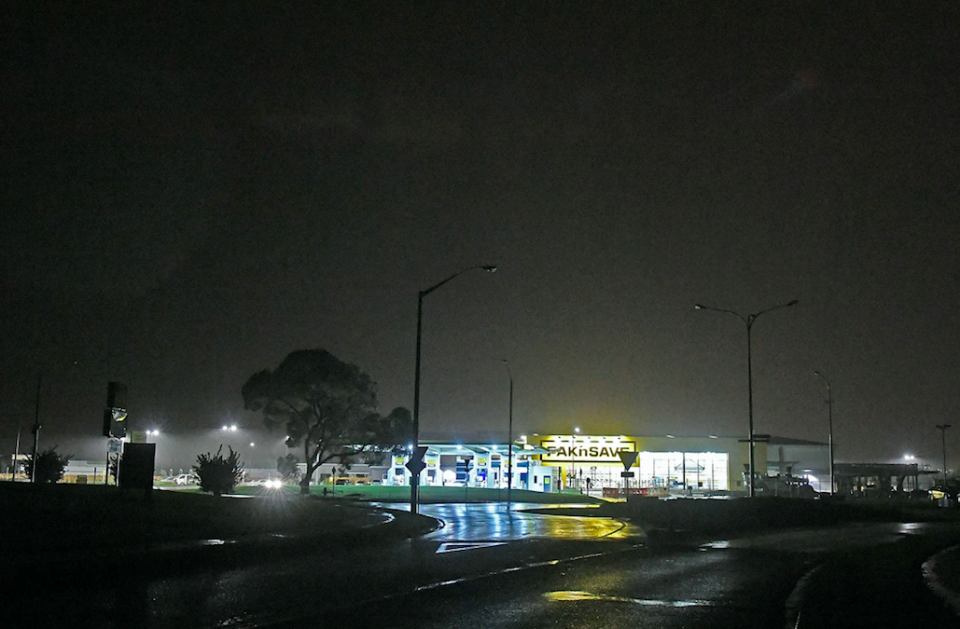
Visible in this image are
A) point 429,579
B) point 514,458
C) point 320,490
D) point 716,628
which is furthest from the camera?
point 514,458

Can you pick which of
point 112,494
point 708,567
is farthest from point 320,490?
point 708,567

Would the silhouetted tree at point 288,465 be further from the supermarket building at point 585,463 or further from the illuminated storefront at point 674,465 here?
the illuminated storefront at point 674,465

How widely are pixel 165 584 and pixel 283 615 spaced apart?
4.31m

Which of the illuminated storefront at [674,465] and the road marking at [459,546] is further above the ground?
the illuminated storefront at [674,465]

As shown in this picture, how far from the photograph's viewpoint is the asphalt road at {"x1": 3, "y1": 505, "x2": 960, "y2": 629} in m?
12.5

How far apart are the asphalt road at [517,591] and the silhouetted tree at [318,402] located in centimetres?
4120

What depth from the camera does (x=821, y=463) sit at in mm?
128500

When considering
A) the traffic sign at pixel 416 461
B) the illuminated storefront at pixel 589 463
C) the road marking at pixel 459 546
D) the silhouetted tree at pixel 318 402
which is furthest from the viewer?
the illuminated storefront at pixel 589 463

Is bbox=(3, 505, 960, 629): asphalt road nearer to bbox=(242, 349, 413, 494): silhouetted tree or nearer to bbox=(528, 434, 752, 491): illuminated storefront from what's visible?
bbox=(242, 349, 413, 494): silhouetted tree

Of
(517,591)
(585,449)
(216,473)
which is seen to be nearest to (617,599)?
(517,591)

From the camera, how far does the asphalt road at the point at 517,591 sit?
12484 millimetres

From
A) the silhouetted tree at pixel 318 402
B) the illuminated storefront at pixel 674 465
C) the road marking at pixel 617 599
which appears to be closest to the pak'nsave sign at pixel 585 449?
the illuminated storefront at pixel 674 465

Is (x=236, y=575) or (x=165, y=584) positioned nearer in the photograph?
(x=165, y=584)

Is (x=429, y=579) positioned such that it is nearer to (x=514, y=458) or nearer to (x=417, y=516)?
(x=417, y=516)
